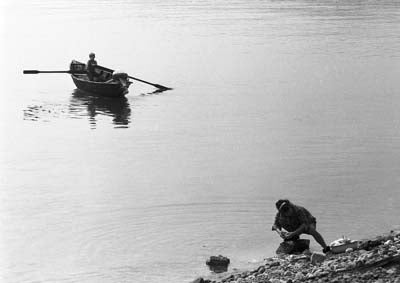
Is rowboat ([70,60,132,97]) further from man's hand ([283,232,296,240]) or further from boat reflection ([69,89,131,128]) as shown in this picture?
man's hand ([283,232,296,240])

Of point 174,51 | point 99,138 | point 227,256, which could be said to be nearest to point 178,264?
point 227,256

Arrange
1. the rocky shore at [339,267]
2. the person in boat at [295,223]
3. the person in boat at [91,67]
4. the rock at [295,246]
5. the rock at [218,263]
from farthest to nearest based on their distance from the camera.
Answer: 1. the person in boat at [91,67]
2. the rock at [295,246]
3. the rock at [218,263]
4. the person in boat at [295,223]
5. the rocky shore at [339,267]

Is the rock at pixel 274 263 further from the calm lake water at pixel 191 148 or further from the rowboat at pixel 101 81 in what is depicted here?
the rowboat at pixel 101 81

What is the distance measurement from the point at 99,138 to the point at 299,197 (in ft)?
36.2

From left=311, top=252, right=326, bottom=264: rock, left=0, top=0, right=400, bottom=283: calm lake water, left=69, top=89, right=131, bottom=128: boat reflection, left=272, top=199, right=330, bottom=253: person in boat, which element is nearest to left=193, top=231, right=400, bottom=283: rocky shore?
left=311, top=252, right=326, bottom=264: rock

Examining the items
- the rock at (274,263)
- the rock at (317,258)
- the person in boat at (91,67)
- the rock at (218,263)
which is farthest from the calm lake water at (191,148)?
the rock at (317,258)

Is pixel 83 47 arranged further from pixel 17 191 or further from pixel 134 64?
pixel 17 191

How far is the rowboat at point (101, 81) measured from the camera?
122ft

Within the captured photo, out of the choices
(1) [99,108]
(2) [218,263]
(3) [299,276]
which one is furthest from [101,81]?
(3) [299,276]

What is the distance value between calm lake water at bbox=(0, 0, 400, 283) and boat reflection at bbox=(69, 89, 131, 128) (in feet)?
0.34

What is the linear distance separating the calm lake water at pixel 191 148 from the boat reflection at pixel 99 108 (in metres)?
0.10

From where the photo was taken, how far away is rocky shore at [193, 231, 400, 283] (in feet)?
43.0

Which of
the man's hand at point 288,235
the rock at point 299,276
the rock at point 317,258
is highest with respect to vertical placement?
the rock at point 299,276

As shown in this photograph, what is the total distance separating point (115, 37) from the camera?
60.5 metres
